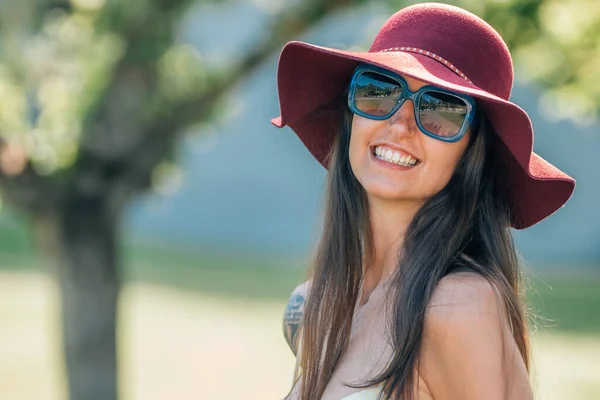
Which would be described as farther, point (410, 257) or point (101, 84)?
point (101, 84)

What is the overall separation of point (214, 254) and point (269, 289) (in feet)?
9.47

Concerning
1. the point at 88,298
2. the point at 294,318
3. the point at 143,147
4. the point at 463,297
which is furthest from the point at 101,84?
the point at 463,297

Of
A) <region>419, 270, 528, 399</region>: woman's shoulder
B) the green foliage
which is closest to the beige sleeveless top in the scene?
<region>419, 270, 528, 399</region>: woman's shoulder

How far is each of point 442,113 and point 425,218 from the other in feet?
0.68

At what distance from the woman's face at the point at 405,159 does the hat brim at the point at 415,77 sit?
0.08 m

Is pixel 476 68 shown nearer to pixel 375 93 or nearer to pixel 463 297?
pixel 375 93

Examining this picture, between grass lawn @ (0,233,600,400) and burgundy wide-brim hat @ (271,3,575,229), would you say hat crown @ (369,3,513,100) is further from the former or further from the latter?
grass lawn @ (0,233,600,400)

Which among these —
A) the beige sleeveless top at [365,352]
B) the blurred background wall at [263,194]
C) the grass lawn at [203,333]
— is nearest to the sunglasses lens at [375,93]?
the beige sleeveless top at [365,352]

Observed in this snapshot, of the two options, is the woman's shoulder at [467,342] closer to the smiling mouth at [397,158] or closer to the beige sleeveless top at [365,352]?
the beige sleeveless top at [365,352]

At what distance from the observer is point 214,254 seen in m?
15.7

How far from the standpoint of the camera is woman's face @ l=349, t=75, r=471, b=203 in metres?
1.93

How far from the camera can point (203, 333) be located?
11109 mm

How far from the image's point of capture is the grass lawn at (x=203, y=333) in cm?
902

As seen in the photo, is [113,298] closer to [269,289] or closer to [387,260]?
[387,260]
